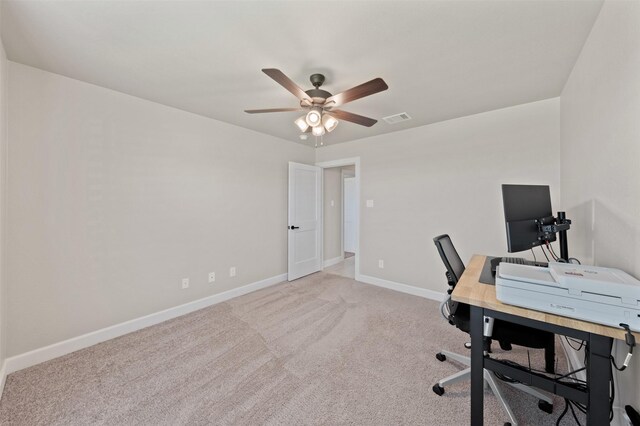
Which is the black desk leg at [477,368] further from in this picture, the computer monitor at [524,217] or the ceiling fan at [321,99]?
the ceiling fan at [321,99]

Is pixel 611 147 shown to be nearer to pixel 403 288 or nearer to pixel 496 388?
pixel 496 388

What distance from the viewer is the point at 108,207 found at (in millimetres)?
2324

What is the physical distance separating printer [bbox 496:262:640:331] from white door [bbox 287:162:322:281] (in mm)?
3214

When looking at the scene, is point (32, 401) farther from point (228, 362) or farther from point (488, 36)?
point (488, 36)

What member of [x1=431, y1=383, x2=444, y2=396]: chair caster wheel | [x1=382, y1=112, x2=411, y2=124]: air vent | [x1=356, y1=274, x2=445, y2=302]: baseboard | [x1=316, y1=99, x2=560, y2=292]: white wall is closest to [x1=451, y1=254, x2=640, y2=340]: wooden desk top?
[x1=431, y1=383, x2=444, y2=396]: chair caster wheel

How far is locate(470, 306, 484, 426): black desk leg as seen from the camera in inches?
46.9

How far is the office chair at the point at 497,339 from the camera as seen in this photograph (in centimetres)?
143

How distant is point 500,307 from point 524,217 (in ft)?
2.43

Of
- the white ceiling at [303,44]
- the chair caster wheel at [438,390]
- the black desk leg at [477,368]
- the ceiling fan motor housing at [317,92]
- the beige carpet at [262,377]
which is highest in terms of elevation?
the white ceiling at [303,44]

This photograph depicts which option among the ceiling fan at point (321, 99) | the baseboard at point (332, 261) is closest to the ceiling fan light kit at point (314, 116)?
the ceiling fan at point (321, 99)

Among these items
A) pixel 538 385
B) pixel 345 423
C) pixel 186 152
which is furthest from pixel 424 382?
pixel 186 152

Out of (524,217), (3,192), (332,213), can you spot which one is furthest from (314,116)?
(332,213)

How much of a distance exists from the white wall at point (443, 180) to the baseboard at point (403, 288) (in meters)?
0.06

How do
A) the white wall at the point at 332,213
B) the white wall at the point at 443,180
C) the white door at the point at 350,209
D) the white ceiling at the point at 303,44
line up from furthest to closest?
the white door at the point at 350,209, the white wall at the point at 332,213, the white wall at the point at 443,180, the white ceiling at the point at 303,44
